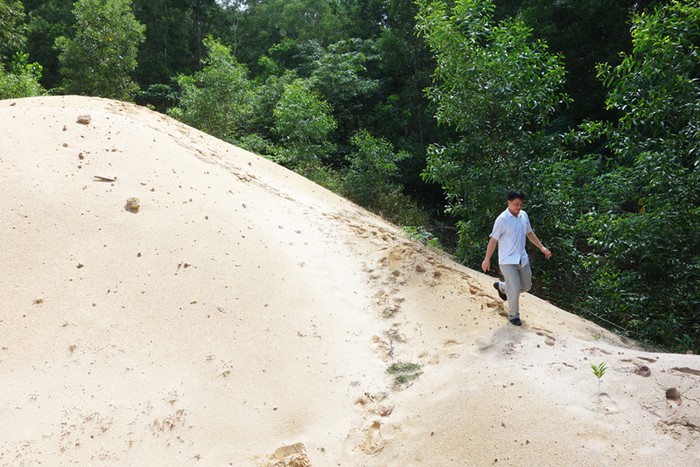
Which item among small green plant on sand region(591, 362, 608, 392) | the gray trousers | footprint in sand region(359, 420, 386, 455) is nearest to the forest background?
the gray trousers

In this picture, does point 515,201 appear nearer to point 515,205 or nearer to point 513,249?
point 515,205

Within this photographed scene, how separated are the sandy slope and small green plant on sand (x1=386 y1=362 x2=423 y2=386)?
77 millimetres

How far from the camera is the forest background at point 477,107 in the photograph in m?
5.46

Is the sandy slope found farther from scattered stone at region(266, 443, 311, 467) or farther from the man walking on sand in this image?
the man walking on sand

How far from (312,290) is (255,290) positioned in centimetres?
59

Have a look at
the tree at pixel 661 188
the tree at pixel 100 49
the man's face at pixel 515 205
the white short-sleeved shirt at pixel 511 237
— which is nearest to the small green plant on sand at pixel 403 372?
the white short-sleeved shirt at pixel 511 237

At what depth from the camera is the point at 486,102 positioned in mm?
7230

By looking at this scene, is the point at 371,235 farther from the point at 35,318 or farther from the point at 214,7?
the point at 214,7

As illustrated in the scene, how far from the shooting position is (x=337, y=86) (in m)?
16.9

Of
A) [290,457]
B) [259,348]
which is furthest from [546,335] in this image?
[259,348]

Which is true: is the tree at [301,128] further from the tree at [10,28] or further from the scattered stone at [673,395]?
the scattered stone at [673,395]

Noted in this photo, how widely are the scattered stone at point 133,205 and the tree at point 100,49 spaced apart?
11.2 meters

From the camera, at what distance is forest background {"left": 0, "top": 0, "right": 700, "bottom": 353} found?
546 centimetres

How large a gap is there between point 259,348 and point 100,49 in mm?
13934
